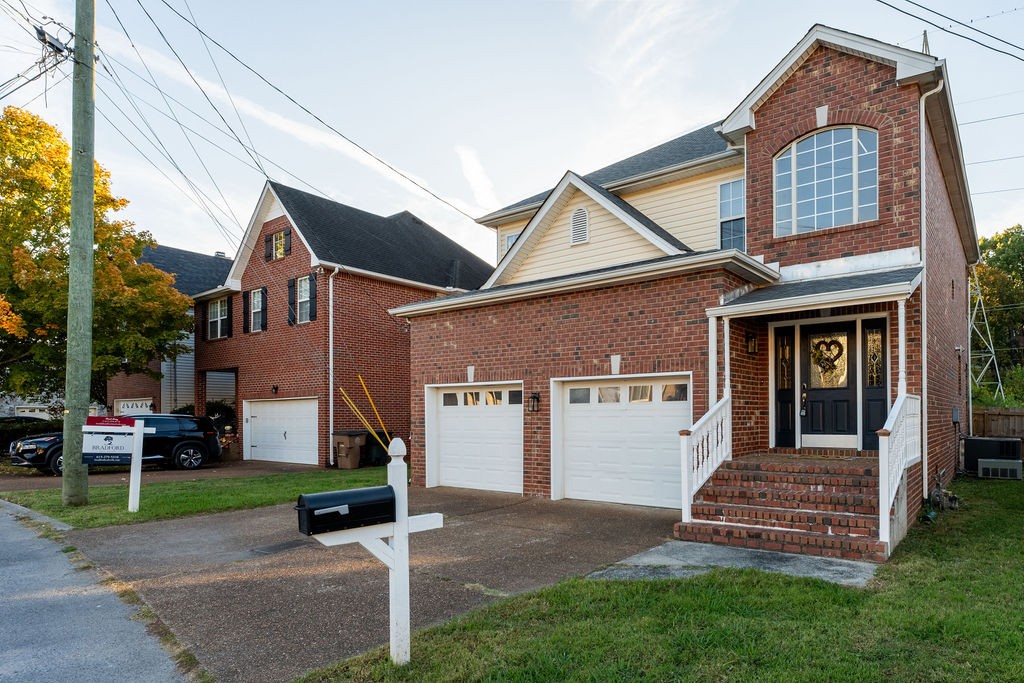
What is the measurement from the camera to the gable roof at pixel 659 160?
12.8m

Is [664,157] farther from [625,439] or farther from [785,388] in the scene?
[625,439]

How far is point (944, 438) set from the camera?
11320mm

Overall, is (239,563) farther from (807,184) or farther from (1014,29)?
(1014,29)

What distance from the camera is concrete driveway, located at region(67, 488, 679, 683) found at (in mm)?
4551

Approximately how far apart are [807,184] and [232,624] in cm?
985

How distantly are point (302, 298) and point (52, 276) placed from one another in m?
6.28

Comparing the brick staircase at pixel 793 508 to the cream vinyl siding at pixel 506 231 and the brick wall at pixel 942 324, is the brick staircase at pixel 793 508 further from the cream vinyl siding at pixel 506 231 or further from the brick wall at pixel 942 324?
the cream vinyl siding at pixel 506 231

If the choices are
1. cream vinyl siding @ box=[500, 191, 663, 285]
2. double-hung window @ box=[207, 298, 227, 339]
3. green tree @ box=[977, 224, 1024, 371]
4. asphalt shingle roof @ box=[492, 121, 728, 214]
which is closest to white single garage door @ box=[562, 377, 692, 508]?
cream vinyl siding @ box=[500, 191, 663, 285]

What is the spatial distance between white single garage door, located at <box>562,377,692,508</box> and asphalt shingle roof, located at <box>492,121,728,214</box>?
17.2 feet

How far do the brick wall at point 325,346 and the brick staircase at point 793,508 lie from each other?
12.3 meters

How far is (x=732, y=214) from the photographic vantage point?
40.4 feet

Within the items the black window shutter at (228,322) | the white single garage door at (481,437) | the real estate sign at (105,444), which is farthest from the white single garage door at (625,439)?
the black window shutter at (228,322)

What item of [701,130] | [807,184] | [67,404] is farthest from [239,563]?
[701,130]

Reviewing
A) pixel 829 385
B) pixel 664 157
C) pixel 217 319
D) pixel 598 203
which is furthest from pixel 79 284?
pixel 217 319
